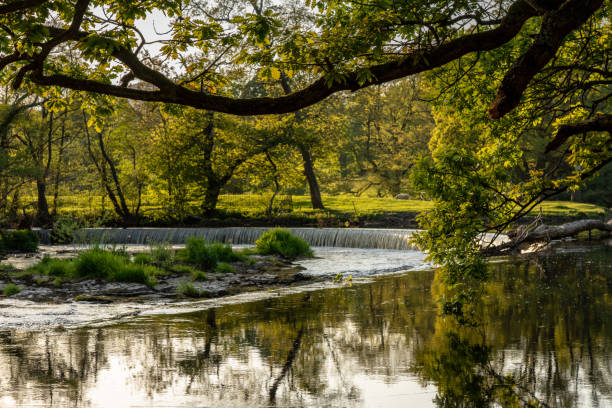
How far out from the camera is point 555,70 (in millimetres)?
8320

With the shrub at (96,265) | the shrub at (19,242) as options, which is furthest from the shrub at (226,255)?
the shrub at (19,242)

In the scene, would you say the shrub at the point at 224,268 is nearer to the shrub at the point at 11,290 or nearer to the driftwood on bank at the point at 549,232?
the shrub at the point at 11,290

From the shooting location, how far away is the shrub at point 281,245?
751 inches

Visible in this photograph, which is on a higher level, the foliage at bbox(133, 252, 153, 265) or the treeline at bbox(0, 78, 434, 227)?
the treeline at bbox(0, 78, 434, 227)

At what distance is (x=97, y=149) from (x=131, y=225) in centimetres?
501

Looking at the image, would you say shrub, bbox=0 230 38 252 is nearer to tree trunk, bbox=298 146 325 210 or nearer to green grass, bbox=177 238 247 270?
green grass, bbox=177 238 247 270

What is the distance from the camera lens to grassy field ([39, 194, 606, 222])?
1195 inches

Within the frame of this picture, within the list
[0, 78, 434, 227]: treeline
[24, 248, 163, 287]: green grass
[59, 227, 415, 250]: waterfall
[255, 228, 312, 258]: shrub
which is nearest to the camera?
[24, 248, 163, 287]: green grass

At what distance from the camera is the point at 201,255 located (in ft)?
51.6

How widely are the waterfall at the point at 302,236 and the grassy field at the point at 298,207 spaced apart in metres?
4.25

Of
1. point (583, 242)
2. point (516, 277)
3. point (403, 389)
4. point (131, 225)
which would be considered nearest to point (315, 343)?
point (403, 389)

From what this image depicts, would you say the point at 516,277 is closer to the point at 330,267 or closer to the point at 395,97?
the point at 330,267

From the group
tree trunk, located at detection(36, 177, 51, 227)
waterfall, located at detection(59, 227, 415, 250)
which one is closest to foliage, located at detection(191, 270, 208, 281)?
waterfall, located at detection(59, 227, 415, 250)

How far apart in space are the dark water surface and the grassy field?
1969cm
